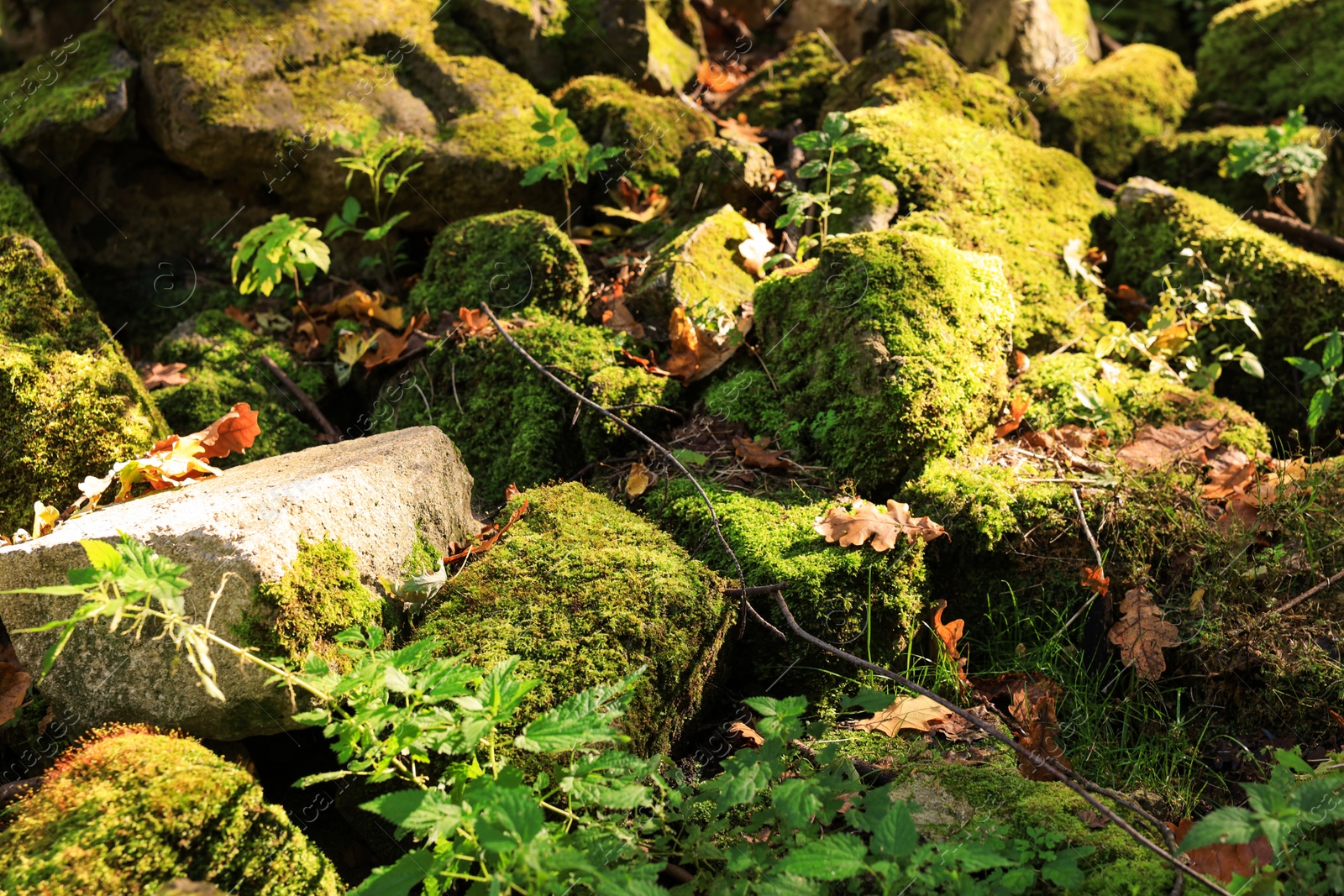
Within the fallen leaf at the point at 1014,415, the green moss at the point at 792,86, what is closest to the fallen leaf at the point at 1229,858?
the fallen leaf at the point at 1014,415

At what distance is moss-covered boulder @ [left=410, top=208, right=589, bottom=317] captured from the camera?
424cm

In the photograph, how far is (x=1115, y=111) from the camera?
5750 mm

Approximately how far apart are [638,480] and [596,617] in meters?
0.87

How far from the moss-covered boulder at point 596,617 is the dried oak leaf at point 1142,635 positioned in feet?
4.47

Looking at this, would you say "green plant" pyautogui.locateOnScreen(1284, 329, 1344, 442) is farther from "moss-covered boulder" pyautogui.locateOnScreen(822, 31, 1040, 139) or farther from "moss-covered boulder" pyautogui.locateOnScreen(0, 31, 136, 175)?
"moss-covered boulder" pyautogui.locateOnScreen(0, 31, 136, 175)

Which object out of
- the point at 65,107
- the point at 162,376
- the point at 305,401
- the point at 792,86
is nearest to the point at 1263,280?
the point at 792,86

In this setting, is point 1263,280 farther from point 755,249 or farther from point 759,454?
point 759,454

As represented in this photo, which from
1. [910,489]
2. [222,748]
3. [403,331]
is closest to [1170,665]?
[910,489]

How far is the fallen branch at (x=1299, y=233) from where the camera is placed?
15.9 ft

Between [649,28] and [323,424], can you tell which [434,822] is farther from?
[649,28]

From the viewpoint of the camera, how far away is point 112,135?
4.89 metres

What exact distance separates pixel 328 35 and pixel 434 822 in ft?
15.9

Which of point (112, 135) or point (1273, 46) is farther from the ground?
point (1273, 46)

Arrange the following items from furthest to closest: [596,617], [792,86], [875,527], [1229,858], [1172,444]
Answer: [792,86]
[1172,444]
[875,527]
[596,617]
[1229,858]
